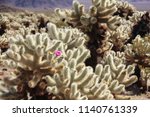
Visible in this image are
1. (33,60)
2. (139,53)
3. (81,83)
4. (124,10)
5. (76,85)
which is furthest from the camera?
(124,10)

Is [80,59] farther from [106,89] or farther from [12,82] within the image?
[12,82]

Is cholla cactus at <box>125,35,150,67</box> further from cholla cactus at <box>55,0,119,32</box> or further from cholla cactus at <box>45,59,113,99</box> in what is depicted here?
cholla cactus at <box>45,59,113,99</box>

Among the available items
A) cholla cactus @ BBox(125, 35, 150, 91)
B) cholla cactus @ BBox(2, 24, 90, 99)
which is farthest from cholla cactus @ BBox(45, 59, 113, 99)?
cholla cactus @ BBox(125, 35, 150, 91)

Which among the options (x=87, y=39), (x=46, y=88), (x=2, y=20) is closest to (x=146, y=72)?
(x=87, y=39)

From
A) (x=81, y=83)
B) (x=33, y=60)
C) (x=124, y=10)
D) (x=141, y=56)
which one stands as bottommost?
(x=141, y=56)

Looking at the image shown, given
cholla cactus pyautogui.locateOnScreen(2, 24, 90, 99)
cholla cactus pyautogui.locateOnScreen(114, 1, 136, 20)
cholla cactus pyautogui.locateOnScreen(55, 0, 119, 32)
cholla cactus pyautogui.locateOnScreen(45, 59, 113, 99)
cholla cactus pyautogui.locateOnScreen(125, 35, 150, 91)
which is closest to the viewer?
cholla cactus pyautogui.locateOnScreen(45, 59, 113, 99)

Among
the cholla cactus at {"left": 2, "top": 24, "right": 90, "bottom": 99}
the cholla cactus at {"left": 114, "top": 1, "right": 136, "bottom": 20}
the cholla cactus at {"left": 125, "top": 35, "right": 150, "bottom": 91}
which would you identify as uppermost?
the cholla cactus at {"left": 114, "top": 1, "right": 136, "bottom": 20}

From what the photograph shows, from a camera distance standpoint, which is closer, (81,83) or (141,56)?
(81,83)

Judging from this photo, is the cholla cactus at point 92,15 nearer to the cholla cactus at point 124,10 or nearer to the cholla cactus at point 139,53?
the cholla cactus at point 139,53

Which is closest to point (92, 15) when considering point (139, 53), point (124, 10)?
point (139, 53)

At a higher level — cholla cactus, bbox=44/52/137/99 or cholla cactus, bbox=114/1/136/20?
cholla cactus, bbox=114/1/136/20

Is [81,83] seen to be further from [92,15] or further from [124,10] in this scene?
[124,10]
